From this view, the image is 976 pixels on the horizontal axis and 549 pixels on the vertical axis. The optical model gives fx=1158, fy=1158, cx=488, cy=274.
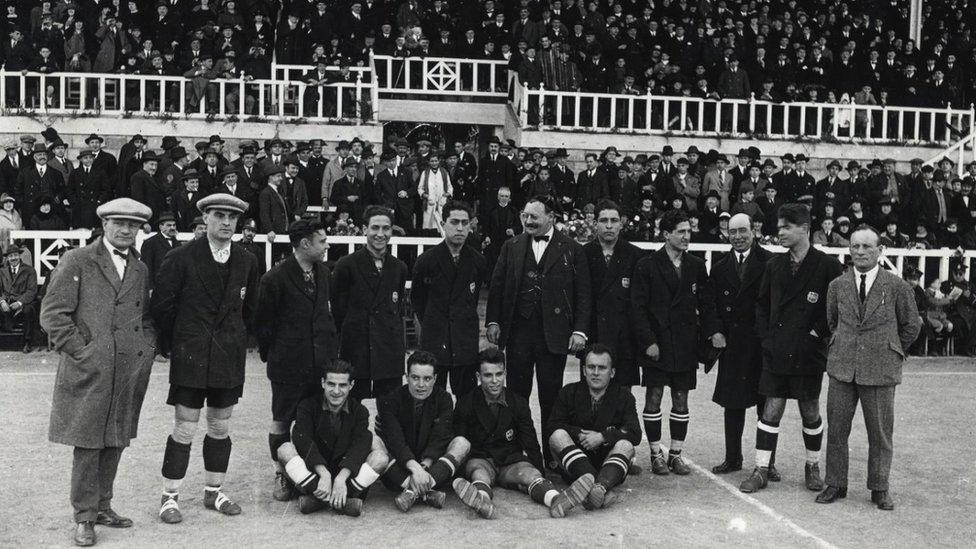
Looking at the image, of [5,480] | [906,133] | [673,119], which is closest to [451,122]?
[673,119]

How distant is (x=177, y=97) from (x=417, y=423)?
13769 mm

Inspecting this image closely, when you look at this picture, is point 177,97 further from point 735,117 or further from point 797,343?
point 797,343

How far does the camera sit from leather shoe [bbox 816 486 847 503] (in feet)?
24.2

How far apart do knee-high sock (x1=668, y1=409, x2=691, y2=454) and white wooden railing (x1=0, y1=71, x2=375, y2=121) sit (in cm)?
1273


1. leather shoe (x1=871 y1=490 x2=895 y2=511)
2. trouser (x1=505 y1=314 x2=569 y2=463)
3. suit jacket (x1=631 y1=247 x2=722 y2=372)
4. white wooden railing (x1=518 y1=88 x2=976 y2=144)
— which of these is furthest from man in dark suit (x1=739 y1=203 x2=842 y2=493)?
white wooden railing (x1=518 y1=88 x2=976 y2=144)

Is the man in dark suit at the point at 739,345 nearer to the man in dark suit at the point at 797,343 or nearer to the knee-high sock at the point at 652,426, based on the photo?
the man in dark suit at the point at 797,343

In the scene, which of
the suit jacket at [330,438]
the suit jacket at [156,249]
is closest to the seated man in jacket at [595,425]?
the suit jacket at [330,438]

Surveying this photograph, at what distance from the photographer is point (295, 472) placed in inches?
273

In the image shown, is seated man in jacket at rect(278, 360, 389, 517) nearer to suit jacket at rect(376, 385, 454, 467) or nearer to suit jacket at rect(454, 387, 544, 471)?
suit jacket at rect(376, 385, 454, 467)

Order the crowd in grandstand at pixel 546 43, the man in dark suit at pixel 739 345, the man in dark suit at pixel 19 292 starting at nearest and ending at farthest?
the man in dark suit at pixel 739 345
the man in dark suit at pixel 19 292
the crowd in grandstand at pixel 546 43

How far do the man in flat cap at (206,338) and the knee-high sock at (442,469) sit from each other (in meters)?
1.21

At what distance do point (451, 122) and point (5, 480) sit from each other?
15478 mm

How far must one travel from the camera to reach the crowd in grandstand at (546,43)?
64.7 feet

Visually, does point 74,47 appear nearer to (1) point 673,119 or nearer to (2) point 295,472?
(1) point 673,119
